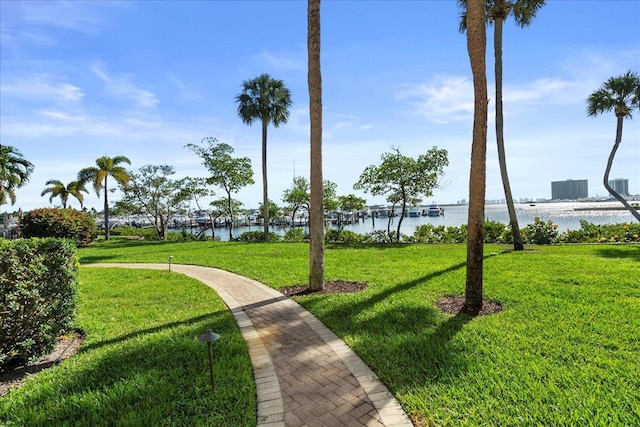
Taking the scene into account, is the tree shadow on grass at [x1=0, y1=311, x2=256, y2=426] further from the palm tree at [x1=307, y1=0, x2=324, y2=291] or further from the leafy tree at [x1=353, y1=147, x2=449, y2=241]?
the leafy tree at [x1=353, y1=147, x2=449, y2=241]

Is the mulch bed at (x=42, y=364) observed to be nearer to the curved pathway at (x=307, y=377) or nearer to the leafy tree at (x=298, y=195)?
the curved pathway at (x=307, y=377)

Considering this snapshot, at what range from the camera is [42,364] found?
14.1 ft

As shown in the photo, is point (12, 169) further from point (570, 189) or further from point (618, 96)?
point (570, 189)

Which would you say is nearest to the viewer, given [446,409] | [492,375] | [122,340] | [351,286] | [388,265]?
[446,409]

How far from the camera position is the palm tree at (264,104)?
19234 millimetres

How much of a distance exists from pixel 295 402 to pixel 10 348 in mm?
3411

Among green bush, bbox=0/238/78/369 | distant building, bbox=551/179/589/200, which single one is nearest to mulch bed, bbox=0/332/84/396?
green bush, bbox=0/238/78/369

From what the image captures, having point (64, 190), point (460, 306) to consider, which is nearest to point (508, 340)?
point (460, 306)

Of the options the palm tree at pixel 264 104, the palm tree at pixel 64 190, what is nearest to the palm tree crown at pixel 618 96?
the palm tree at pixel 264 104

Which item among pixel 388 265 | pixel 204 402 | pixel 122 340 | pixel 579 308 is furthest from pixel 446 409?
pixel 388 265

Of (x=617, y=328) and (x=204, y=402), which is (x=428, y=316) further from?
(x=204, y=402)

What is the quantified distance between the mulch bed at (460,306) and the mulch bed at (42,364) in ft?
18.3

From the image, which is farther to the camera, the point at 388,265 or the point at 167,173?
the point at 167,173

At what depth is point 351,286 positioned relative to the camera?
780 cm
